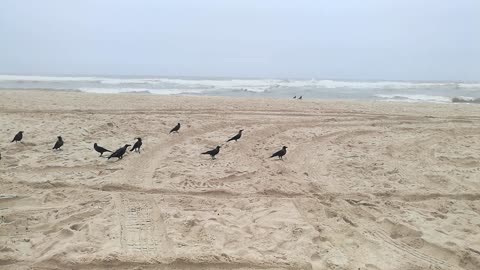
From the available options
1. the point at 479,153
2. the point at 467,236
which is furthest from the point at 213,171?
the point at 479,153

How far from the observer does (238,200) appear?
18.2 feet

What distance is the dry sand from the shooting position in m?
4.06

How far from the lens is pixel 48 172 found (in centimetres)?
652

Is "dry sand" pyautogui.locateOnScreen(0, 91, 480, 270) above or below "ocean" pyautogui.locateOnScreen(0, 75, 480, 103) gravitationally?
below

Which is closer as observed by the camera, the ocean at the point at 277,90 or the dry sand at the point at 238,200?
the dry sand at the point at 238,200

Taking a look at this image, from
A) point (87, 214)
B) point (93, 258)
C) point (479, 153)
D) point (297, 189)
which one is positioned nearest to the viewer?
point (93, 258)

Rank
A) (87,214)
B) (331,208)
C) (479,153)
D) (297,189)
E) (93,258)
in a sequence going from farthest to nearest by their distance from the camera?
1. (479,153)
2. (297,189)
3. (331,208)
4. (87,214)
5. (93,258)

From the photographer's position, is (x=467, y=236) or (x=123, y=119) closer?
(x=467, y=236)

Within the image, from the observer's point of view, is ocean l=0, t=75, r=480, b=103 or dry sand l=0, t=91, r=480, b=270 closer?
dry sand l=0, t=91, r=480, b=270

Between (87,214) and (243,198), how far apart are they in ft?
7.05

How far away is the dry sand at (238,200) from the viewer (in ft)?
13.3

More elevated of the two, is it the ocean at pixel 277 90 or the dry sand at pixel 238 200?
the ocean at pixel 277 90

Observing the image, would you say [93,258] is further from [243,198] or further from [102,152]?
[102,152]

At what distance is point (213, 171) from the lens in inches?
273
